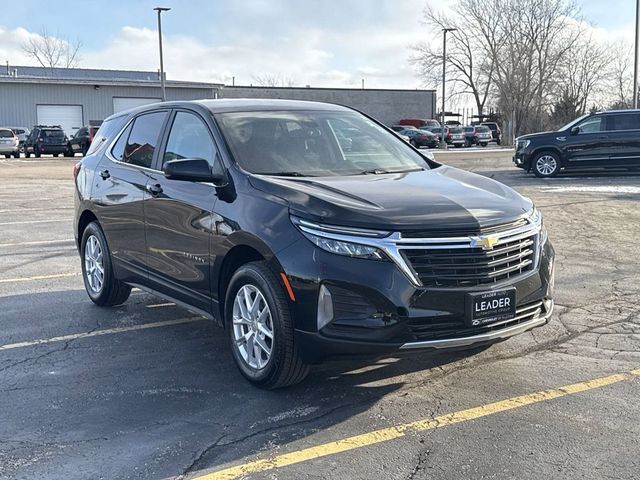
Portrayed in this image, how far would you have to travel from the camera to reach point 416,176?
511 centimetres

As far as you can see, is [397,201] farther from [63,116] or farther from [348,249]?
[63,116]

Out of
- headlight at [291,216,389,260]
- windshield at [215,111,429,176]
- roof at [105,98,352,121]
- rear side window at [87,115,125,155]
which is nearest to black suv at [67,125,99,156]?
rear side window at [87,115,125,155]

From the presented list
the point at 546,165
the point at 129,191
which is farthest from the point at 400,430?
the point at 546,165

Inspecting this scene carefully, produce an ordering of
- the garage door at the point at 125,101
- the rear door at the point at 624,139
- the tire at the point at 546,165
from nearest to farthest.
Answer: the rear door at the point at 624,139 < the tire at the point at 546,165 < the garage door at the point at 125,101

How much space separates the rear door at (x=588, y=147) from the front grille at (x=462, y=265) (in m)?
16.1

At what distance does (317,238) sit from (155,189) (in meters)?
1.98

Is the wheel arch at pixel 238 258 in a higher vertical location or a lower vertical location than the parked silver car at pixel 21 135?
lower

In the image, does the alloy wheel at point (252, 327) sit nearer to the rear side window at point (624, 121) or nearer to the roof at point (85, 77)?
the rear side window at point (624, 121)

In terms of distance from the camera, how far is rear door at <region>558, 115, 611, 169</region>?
19203 millimetres

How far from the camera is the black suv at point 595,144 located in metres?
19.2

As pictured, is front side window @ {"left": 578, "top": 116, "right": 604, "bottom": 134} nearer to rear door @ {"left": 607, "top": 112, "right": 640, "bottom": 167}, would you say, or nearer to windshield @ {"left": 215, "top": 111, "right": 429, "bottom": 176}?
rear door @ {"left": 607, "top": 112, "right": 640, "bottom": 167}

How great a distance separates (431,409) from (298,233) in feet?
4.22

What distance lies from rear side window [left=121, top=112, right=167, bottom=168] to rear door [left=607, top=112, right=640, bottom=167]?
15.9m

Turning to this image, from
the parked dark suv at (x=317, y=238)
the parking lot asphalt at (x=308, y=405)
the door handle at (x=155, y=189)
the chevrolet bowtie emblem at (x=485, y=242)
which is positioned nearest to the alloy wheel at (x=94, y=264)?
the parking lot asphalt at (x=308, y=405)
